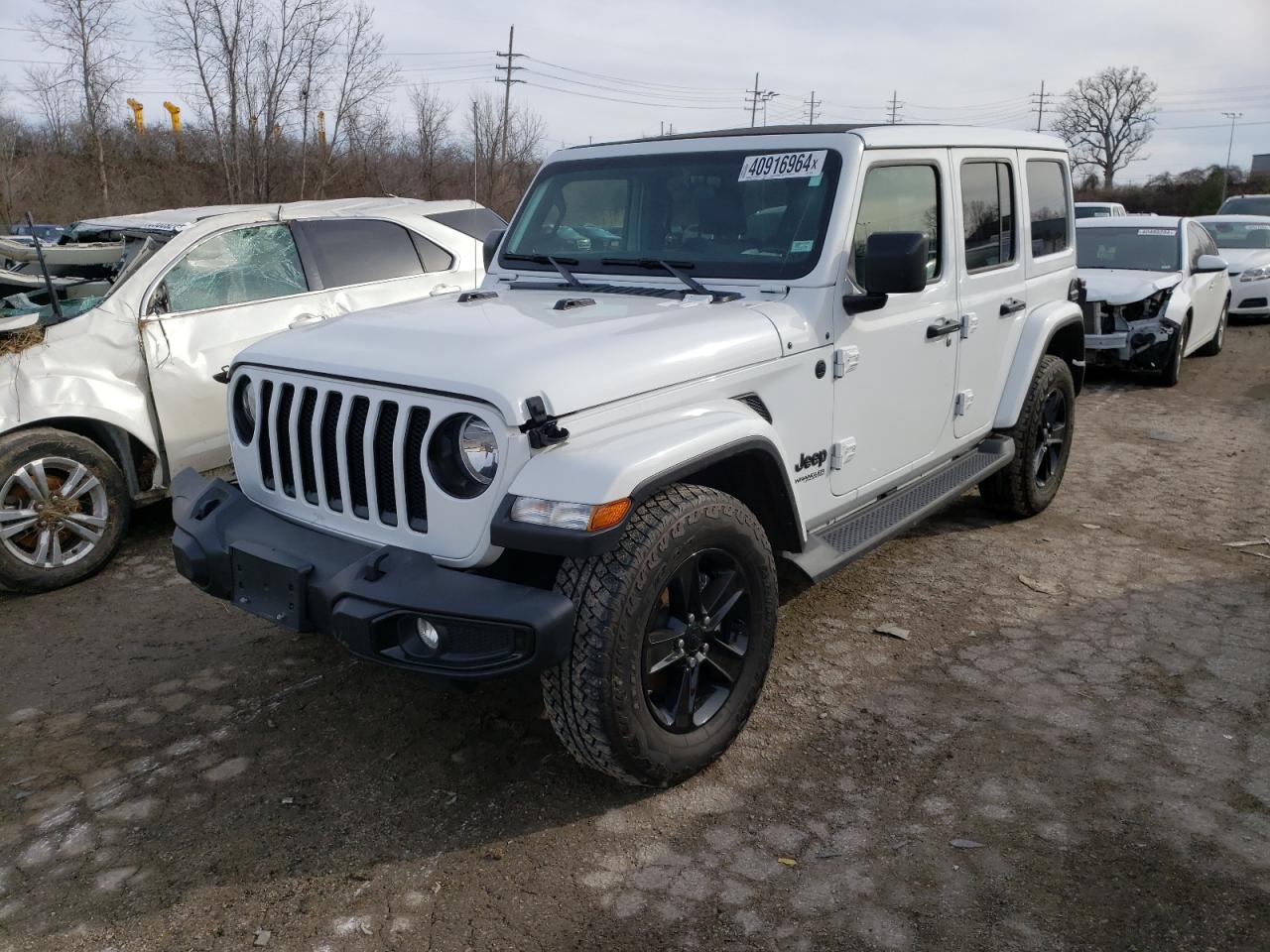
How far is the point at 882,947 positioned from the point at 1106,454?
5.69 metres

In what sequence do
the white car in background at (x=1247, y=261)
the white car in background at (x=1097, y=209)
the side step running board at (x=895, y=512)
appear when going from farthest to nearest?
the white car in background at (x=1097, y=209) → the white car in background at (x=1247, y=261) → the side step running board at (x=895, y=512)

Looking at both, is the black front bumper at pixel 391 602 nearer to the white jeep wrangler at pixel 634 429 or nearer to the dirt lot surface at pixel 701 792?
the white jeep wrangler at pixel 634 429

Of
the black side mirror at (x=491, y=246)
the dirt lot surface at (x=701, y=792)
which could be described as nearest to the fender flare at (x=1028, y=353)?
the dirt lot surface at (x=701, y=792)

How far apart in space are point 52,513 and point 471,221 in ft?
10.9

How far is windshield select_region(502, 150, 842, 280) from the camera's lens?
3.72m

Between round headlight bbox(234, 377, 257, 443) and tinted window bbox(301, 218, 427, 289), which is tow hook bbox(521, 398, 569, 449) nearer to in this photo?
round headlight bbox(234, 377, 257, 443)

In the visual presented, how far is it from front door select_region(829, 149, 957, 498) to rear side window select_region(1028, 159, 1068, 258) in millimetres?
1148

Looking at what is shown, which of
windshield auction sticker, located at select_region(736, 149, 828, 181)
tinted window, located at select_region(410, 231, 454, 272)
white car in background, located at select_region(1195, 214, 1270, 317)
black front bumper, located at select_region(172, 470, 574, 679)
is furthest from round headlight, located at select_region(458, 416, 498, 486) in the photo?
white car in background, located at select_region(1195, 214, 1270, 317)

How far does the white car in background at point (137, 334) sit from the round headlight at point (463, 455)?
6.28 ft

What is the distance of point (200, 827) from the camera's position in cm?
301

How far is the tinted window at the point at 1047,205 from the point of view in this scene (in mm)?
5242

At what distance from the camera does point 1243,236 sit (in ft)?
46.2

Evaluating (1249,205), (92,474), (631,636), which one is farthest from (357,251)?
(1249,205)

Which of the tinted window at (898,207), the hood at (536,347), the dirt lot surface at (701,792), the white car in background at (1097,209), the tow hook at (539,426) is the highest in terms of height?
the white car in background at (1097,209)
